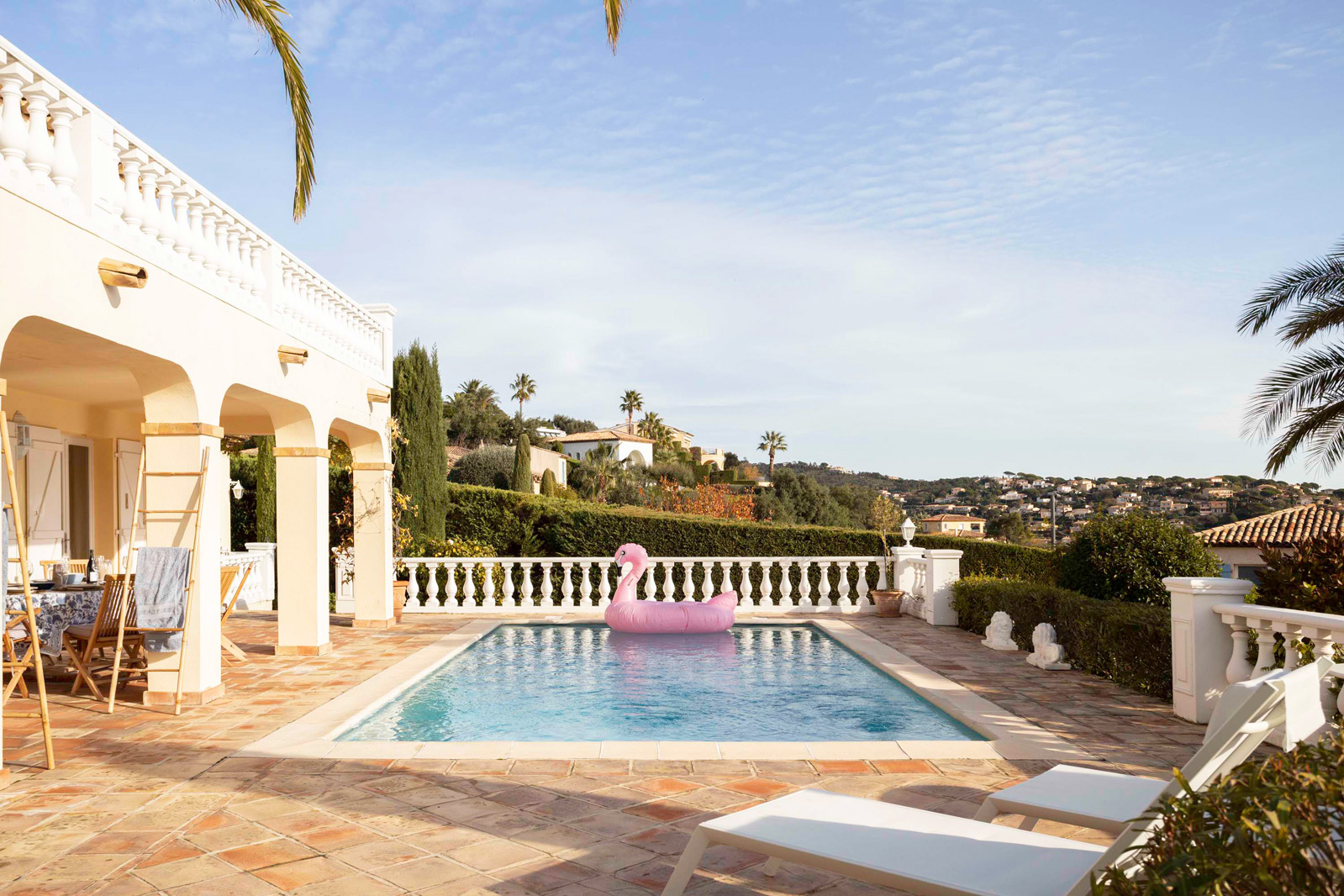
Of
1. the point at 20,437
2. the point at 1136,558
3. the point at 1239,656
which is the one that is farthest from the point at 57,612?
the point at 1136,558

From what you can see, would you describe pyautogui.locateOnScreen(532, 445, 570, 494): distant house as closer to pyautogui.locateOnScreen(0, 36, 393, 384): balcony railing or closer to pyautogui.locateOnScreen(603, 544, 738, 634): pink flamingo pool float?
pyautogui.locateOnScreen(603, 544, 738, 634): pink flamingo pool float

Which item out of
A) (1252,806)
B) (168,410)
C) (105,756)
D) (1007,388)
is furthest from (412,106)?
(1007,388)

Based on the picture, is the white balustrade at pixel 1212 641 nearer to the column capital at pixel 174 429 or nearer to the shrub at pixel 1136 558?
the shrub at pixel 1136 558

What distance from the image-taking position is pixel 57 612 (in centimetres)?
907

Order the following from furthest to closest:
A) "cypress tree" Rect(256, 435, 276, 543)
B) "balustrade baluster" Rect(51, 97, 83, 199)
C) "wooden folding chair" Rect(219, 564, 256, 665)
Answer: "cypress tree" Rect(256, 435, 276, 543)
"wooden folding chair" Rect(219, 564, 256, 665)
"balustrade baluster" Rect(51, 97, 83, 199)

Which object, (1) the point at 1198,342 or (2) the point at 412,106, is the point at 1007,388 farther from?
(2) the point at 412,106

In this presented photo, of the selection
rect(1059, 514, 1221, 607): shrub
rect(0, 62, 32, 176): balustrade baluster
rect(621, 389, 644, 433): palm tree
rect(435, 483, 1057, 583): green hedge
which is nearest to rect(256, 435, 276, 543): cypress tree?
rect(435, 483, 1057, 583): green hedge

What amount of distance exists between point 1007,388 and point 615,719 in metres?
20.1

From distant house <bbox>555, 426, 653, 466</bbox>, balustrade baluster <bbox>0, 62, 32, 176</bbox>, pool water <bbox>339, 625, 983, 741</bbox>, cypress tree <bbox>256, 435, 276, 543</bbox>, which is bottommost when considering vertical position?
pool water <bbox>339, 625, 983, 741</bbox>

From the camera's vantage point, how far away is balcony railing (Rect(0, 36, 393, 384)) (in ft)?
18.9

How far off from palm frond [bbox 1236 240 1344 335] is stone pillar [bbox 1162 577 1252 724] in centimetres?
871

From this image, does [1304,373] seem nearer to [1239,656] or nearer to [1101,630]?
[1101,630]

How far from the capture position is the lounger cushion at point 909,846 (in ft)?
8.98

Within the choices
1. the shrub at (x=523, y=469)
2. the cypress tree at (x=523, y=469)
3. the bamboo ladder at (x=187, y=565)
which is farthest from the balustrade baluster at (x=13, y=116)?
the cypress tree at (x=523, y=469)
